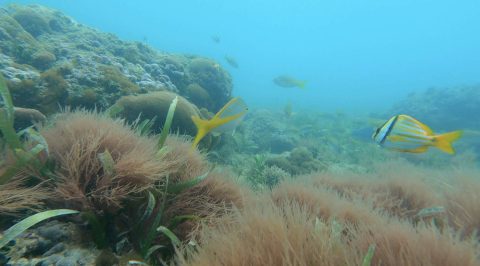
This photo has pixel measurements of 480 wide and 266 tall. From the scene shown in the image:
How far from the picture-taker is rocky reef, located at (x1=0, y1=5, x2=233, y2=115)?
5461 mm

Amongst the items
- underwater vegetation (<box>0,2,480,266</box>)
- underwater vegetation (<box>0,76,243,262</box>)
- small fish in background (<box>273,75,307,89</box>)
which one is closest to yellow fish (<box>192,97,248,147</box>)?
underwater vegetation (<box>0,2,480,266</box>)

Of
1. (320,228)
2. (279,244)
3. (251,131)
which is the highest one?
(320,228)

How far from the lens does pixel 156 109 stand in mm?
5672

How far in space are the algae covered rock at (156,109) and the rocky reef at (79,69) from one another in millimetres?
730

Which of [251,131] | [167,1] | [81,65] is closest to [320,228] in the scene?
[81,65]

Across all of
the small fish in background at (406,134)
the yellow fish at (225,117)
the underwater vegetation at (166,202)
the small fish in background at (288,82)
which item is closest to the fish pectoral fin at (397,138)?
the small fish in background at (406,134)

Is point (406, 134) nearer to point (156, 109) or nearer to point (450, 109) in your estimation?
point (156, 109)

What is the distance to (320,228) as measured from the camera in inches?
65.6

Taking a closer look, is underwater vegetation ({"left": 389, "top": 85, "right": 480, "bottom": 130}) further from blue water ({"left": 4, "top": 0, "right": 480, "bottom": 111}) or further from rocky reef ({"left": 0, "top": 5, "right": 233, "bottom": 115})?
blue water ({"left": 4, "top": 0, "right": 480, "bottom": 111})

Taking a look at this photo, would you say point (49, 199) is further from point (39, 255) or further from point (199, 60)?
point (199, 60)

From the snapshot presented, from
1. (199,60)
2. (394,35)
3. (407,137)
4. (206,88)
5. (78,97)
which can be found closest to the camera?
(407,137)

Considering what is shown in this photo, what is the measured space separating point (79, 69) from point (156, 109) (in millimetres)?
2264

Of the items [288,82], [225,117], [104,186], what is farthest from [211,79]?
[104,186]

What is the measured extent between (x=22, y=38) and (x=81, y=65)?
9.51 feet
